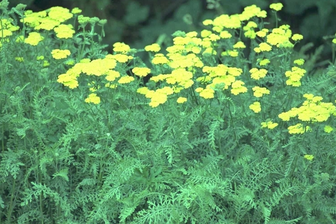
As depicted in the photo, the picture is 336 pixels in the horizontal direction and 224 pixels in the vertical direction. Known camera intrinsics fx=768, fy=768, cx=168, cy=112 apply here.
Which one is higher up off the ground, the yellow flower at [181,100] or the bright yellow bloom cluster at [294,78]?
the yellow flower at [181,100]

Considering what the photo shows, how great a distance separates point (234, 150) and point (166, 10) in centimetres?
311

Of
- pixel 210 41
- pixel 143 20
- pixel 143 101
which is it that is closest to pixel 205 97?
pixel 143 101

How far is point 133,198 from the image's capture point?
295cm

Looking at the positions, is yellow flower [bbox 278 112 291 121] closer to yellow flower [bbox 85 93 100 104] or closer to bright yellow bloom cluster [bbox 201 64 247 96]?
bright yellow bloom cluster [bbox 201 64 247 96]

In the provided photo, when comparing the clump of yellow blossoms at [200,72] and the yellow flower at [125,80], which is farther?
the yellow flower at [125,80]

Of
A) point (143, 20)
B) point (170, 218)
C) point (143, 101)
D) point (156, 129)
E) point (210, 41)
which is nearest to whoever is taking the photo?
point (170, 218)

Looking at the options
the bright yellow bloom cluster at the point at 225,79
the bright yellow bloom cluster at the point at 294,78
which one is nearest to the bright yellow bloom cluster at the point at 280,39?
the bright yellow bloom cluster at the point at 294,78

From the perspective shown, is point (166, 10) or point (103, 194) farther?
point (166, 10)

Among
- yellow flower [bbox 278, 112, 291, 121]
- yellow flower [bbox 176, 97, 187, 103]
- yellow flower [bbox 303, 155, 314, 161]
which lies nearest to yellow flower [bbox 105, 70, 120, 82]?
yellow flower [bbox 176, 97, 187, 103]

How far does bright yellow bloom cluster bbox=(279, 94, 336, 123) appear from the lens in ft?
9.53

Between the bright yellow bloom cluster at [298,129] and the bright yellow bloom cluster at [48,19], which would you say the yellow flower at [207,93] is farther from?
the bright yellow bloom cluster at [48,19]

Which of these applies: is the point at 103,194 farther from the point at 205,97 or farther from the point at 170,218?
the point at 205,97

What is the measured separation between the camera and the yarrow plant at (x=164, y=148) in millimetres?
2951

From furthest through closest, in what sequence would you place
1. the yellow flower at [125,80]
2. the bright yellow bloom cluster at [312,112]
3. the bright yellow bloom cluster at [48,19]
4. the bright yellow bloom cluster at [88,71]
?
1. the bright yellow bloom cluster at [48,19]
2. the yellow flower at [125,80]
3. the bright yellow bloom cluster at [88,71]
4. the bright yellow bloom cluster at [312,112]
